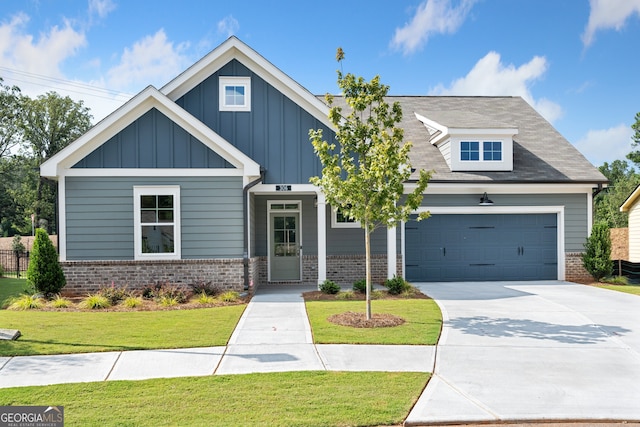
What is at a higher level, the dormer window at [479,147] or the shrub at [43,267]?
the dormer window at [479,147]

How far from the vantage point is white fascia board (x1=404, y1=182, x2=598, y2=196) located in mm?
14938

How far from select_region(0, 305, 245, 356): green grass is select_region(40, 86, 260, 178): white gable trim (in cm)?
378

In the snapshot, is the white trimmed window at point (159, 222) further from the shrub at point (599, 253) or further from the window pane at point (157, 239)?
the shrub at point (599, 253)

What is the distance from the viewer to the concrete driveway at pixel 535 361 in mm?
5152

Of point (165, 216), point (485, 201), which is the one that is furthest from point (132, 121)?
point (485, 201)

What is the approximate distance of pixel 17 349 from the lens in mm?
7262

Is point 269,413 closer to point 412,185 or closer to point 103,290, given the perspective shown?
point 103,290

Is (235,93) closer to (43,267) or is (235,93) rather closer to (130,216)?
(130,216)

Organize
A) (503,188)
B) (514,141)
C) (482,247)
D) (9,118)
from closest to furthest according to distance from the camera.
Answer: (503,188), (482,247), (514,141), (9,118)

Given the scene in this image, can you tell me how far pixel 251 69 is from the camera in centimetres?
1401

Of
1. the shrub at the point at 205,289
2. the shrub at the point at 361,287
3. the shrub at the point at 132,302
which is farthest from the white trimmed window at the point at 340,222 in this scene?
the shrub at the point at 132,302

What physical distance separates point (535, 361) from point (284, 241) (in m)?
9.89

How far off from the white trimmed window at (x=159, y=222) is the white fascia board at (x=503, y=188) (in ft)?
22.8

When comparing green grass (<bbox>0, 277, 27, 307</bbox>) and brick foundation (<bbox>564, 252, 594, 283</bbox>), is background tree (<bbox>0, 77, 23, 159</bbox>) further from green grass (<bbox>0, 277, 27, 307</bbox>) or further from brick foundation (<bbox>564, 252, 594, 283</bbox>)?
brick foundation (<bbox>564, 252, 594, 283</bbox>)
